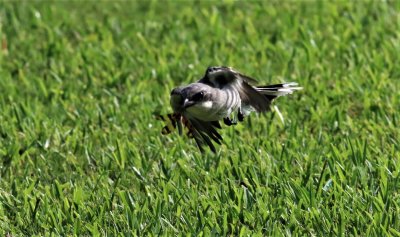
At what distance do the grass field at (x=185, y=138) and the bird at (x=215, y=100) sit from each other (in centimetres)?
35

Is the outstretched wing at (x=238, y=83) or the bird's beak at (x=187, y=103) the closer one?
the bird's beak at (x=187, y=103)

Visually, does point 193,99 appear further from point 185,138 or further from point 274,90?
point 185,138

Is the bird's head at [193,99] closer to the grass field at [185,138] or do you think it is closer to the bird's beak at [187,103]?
the bird's beak at [187,103]

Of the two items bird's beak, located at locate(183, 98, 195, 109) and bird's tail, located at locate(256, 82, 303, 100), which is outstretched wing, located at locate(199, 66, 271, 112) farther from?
bird's beak, located at locate(183, 98, 195, 109)

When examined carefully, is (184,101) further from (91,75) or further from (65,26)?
(65,26)

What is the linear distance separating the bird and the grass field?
0.35 metres

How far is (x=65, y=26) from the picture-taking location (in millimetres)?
9102

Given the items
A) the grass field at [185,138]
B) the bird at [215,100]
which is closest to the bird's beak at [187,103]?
the bird at [215,100]

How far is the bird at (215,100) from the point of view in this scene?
546 centimetres

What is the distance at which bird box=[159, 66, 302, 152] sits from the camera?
5461 mm

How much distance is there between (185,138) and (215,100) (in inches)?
53.4

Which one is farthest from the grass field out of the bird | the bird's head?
the bird's head

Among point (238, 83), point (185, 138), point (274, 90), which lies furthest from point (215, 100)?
point (185, 138)

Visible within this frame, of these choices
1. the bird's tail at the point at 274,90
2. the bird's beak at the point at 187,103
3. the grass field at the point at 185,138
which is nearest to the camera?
the bird's beak at the point at 187,103
